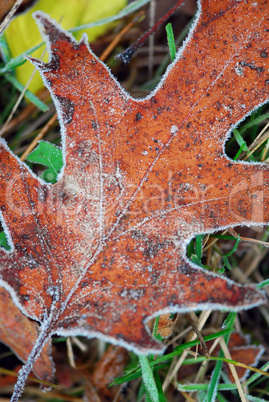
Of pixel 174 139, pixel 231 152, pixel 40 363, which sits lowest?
pixel 40 363

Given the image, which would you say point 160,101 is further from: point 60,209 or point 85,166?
point 60,209

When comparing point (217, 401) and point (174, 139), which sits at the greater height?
point (174, 139)

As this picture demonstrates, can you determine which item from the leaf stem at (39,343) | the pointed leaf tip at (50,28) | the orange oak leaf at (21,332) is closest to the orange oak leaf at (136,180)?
the leaf stem at (39,343)

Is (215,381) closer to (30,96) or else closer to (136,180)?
(136,180)

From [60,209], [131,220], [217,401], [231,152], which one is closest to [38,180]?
[60,209]

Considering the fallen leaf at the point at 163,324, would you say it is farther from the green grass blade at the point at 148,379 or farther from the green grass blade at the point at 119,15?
the green grass blade at the point at 119,15

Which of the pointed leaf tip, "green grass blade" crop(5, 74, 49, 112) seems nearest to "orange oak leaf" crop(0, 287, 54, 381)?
"green grass blade" crop(5, 74, 49, 112)

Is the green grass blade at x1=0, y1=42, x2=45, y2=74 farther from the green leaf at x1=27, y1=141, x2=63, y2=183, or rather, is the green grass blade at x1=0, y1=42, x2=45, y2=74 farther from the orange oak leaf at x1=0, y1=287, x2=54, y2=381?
the orange oak leaf at x1=0, y1=287, x2=54, y2=381
